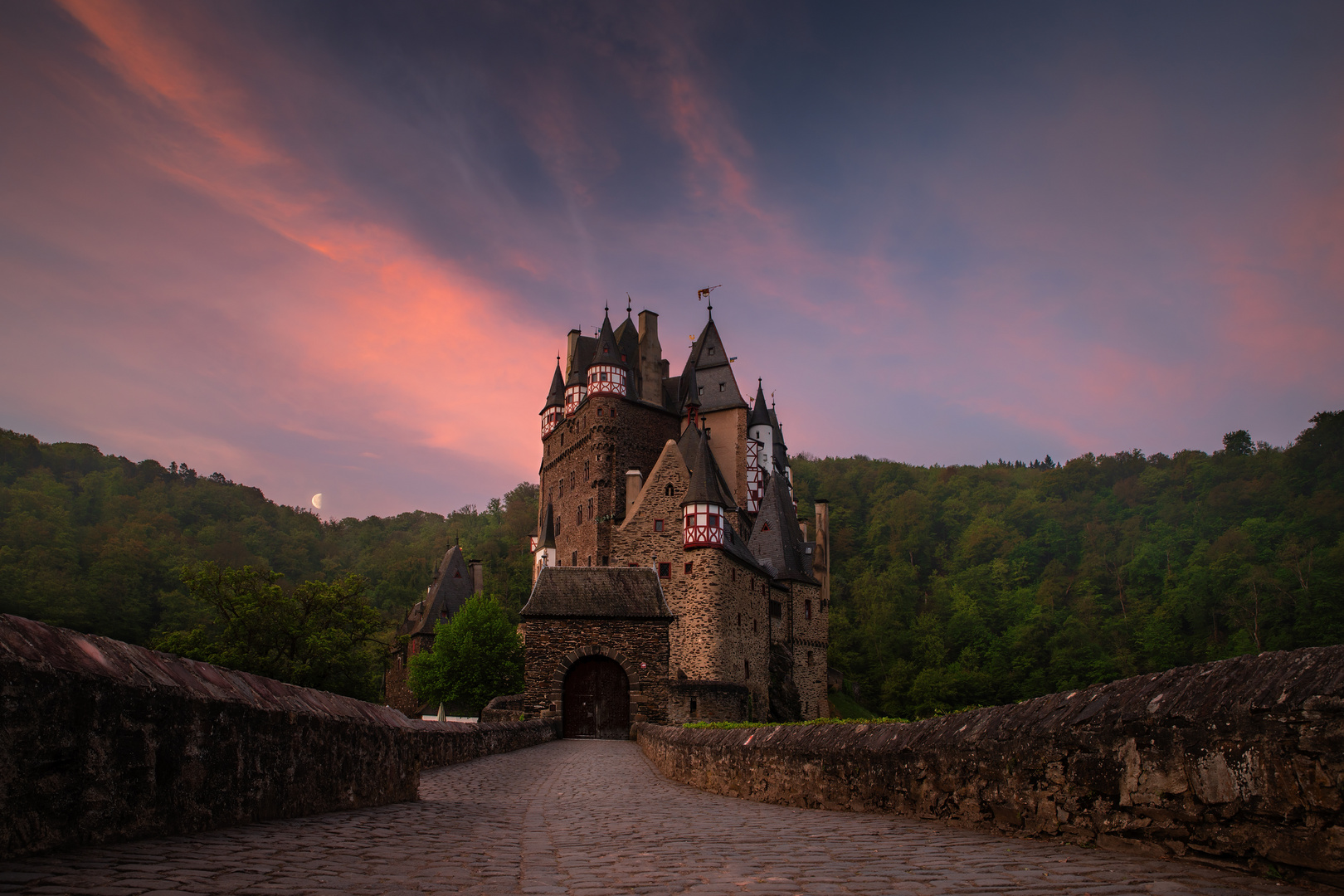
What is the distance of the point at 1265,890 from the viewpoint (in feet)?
11.1

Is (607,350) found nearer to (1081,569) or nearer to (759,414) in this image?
(759,414)

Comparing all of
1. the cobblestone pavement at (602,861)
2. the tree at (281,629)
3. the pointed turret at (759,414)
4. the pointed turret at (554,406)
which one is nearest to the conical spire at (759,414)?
the pointed turret at (759,414)

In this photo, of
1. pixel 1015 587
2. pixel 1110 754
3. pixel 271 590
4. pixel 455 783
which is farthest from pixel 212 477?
pixel 1110 754

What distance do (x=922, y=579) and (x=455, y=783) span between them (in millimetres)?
94563

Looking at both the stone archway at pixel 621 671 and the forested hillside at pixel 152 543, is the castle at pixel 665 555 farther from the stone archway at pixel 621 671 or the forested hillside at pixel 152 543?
the forested hillside at pixel 152 543

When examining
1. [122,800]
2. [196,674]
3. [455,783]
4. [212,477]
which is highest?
[212,477]

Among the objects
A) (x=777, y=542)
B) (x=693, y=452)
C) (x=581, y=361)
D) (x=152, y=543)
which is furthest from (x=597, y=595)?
(x=152, y=543)

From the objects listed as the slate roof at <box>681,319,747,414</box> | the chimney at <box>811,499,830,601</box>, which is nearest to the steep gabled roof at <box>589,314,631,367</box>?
the slate roof at <box>681,319,747,414</box>

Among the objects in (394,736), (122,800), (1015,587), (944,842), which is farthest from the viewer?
(1015,587)

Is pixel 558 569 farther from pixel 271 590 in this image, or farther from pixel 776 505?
pixel 776 505

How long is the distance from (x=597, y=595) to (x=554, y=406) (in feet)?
128

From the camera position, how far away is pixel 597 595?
29.6m

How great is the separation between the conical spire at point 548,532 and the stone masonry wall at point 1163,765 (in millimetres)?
55990

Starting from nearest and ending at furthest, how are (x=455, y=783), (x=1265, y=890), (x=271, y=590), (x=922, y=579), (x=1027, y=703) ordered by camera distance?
(x=1265, y=890), (x=1027, y=703), (x=455, y=783), (x=271, y=590), (x=922, y=579)
